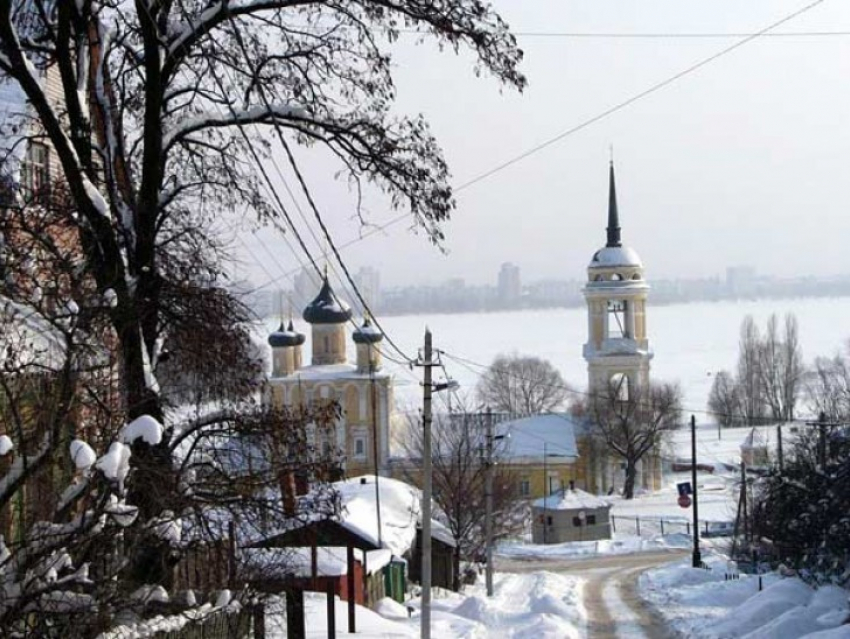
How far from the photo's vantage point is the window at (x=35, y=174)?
8430mm

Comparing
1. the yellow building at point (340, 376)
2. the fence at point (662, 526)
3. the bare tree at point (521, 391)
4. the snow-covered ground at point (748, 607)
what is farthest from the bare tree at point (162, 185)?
the bare tree at point (521, 391)

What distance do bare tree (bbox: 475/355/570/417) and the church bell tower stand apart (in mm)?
31684

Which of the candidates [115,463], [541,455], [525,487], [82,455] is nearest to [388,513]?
[115,463]

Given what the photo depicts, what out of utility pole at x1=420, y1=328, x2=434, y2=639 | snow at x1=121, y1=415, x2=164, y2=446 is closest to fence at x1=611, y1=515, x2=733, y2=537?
utility pole at x1=420, y1=328, x2=434, y2=639

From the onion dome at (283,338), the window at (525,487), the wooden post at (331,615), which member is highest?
the onion dome at (283,338)

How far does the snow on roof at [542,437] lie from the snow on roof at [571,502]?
7809 mm

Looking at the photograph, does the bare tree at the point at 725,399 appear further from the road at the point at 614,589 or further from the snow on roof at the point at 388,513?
the snow on roof at the point at 388,513

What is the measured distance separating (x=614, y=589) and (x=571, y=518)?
23.5m

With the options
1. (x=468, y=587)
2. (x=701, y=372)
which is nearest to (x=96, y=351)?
(x=468, y=587)

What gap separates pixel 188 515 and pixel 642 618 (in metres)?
22.8

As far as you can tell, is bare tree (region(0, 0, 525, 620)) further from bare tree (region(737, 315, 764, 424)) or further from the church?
bare tree (region(737, 315, 764, 424))

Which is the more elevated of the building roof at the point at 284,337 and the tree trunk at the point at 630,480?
the building roof at the point at 284,337

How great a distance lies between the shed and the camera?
6012 centimetres

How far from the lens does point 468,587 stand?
41.9 metres
